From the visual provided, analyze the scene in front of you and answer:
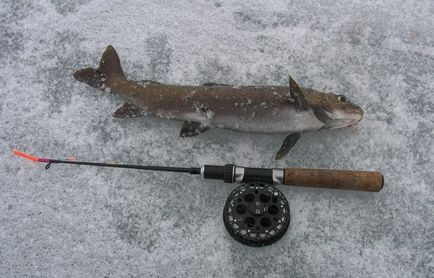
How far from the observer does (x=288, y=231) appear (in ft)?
9.56

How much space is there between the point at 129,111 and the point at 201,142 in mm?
618

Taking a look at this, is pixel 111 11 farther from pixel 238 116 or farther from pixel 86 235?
pixel 86 235

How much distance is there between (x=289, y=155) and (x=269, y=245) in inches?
27.7

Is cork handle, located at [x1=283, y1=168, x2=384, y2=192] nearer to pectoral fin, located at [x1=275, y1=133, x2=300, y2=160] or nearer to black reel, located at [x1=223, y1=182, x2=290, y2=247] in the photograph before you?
black reel, located at [x1=223, y1=182, x2=290, y2=247]

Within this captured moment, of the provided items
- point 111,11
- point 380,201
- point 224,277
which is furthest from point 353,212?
point 111,11

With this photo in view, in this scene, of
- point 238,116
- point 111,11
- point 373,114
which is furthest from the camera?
point 111,11

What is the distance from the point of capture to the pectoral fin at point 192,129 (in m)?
3.17

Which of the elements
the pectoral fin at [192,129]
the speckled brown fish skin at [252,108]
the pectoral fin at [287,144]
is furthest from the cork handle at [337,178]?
the pectoral fin at [192,129]

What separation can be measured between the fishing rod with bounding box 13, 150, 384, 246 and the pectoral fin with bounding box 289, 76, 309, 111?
0.50 meters

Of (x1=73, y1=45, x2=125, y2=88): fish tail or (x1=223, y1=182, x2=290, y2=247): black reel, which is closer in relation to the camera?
(x1=223, y1=182, x2=290, y2=247): black reel

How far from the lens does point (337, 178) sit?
9.23ft

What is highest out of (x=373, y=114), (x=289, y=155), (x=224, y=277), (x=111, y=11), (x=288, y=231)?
(x=111, y=11)

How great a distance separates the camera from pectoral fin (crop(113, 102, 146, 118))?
3.24m

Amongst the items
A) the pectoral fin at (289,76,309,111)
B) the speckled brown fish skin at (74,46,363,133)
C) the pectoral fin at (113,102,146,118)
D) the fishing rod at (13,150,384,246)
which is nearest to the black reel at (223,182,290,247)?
the fishing rod at (13,150,384,246)
